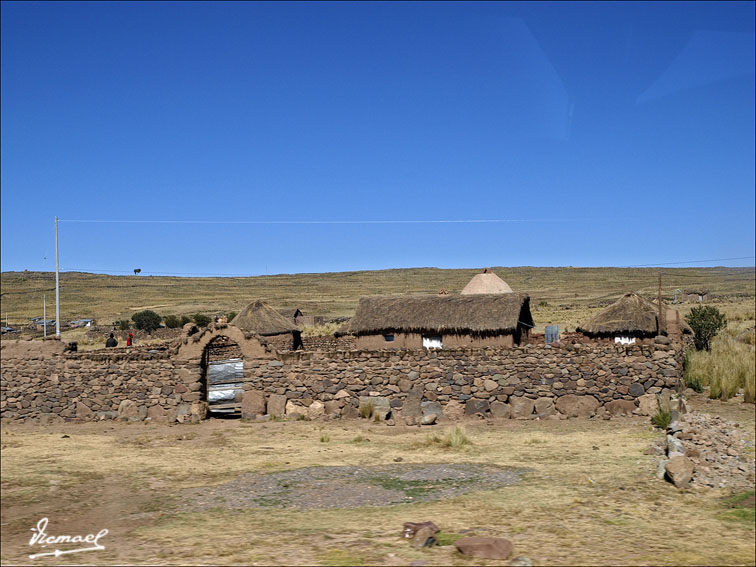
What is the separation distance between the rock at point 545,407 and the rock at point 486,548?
9890 millimetres

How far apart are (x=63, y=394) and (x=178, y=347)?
323 cm

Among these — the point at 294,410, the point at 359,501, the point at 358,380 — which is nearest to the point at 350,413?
the point at 358,380

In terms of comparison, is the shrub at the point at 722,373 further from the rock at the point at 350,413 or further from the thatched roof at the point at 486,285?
the thatched roof at the point at 486,285

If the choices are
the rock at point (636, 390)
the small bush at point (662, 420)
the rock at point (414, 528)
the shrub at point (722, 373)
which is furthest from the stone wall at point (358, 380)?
the rock at point (414, 528)

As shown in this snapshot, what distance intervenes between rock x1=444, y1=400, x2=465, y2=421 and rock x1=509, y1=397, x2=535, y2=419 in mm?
1166

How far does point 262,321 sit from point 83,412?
1566cm

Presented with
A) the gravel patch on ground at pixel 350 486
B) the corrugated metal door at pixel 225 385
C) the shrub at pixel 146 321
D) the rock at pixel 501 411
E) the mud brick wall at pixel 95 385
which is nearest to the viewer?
the gravel patch on ground at pixel 350 486

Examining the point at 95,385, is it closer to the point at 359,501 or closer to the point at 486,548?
the point at 359,501

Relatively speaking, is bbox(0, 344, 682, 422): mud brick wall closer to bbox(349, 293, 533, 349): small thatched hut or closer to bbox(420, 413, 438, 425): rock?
bbox(420, 413, 438, 425): rock

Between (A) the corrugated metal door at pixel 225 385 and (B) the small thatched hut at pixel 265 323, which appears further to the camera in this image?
(B) the small thatched hut at pixel 265 323

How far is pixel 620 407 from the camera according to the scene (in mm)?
16156

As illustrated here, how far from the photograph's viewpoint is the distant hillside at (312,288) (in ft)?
250

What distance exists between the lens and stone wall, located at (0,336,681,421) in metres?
16.3

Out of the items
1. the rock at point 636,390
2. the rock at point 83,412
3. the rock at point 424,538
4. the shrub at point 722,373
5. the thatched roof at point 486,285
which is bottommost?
the rock at point 83,412
